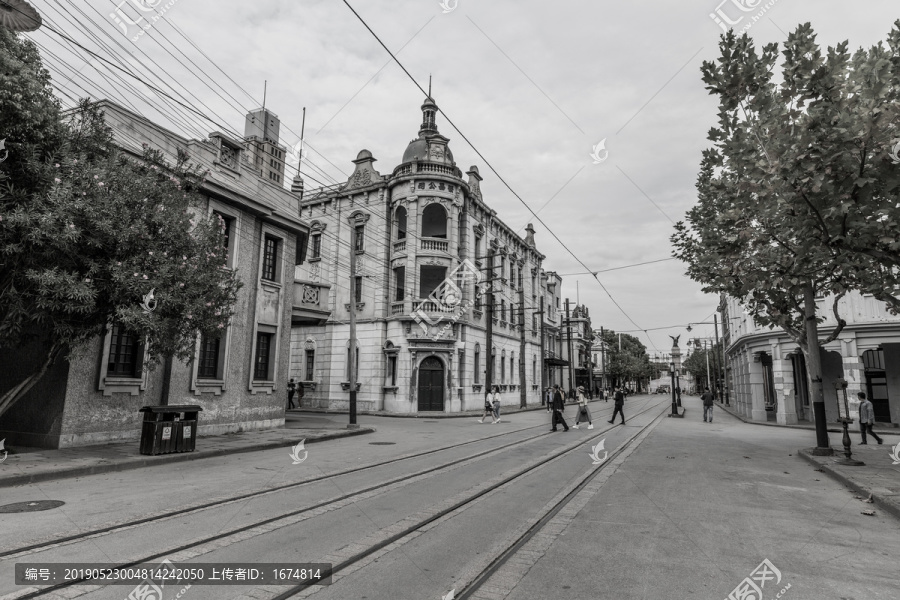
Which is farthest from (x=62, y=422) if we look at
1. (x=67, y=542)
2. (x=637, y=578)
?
(x=637, y=578)

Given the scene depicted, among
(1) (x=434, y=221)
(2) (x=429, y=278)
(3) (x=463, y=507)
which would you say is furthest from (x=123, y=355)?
(1) (x=434, y=221)

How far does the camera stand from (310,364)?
33562mm

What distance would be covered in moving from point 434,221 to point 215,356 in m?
18.9

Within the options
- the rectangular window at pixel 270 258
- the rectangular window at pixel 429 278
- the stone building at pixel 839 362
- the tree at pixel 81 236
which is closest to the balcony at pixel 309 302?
the rectangular window at pixel 270 258

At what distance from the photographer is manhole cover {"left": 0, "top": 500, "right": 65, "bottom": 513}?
7.18 meters

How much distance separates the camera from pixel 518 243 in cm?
4397

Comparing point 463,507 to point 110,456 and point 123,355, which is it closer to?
point 110,456

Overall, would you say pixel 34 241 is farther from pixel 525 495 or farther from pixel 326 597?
pixel 525 495

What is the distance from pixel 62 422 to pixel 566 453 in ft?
40.6

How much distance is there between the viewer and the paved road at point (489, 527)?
15.4ft

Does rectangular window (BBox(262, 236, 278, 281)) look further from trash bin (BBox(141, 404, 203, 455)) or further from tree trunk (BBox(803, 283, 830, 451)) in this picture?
tree trunk (BBox(803, 283, 830, 451))
